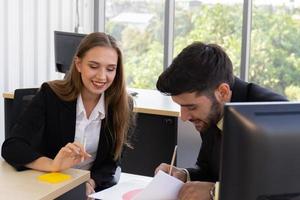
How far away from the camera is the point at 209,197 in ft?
4.15

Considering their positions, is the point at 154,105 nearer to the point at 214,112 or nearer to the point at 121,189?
the point at 121,189

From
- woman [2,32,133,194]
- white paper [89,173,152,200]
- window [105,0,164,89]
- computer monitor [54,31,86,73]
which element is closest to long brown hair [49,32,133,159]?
woman [2,32,133,194]

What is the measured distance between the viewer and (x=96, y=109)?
190cm

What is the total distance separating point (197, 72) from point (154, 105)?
5.66ft

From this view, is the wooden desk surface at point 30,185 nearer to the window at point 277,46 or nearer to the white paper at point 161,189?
the white paper at point 161,189

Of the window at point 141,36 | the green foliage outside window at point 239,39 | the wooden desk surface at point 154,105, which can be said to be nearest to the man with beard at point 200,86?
the wooden desk surface at point 154,105

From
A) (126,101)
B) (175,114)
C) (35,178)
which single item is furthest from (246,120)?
(175,114)

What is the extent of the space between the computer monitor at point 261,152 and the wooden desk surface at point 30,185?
639 millimetres

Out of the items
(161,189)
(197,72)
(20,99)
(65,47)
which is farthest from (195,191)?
(65,47)

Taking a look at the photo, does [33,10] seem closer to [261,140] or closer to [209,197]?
[209,197]

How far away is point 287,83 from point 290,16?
58 cm

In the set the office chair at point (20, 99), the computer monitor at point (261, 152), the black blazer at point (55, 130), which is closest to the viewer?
the computer monitor at point (261, 152)

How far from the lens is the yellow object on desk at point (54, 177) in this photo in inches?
53.4

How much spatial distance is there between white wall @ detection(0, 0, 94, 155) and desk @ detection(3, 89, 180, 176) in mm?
360
